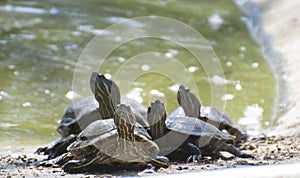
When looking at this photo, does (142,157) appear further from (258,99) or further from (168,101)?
(258,99)

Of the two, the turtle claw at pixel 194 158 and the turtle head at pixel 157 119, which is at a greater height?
the turtle head at pixel 157 119

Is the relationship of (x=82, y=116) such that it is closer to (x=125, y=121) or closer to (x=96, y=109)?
(x=96, y=109)

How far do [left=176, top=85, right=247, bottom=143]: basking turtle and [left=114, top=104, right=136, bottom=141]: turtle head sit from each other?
108 cm

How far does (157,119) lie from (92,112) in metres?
0.72

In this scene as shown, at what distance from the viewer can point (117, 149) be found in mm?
3188

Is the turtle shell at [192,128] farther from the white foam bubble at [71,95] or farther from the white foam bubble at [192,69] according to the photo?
the white foam bubble at [192,69]

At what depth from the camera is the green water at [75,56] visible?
5.35 meters

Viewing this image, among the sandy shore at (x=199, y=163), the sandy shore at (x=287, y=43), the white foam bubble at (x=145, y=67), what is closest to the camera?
the sandy shore at (x=199, y=163)

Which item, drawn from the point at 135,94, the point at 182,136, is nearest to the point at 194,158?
the point at 182,136

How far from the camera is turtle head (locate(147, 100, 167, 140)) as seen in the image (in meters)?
3.62

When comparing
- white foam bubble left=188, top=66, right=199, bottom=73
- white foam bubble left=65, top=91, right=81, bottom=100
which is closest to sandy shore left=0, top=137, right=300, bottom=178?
white foam bubble left=65, top=91, right=81, bottom=100

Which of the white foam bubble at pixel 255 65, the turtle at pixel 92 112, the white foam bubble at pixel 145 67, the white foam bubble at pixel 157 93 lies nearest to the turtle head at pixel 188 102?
the turtle at pixel 92 112

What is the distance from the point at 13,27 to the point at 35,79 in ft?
8.08

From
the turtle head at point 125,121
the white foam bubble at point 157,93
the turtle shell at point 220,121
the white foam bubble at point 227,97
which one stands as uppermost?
the white foam bubble at point 157,93
